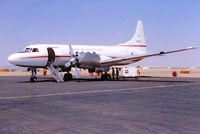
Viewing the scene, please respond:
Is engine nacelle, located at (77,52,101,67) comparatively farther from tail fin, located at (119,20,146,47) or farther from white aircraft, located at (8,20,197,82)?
tail fin, located at (119,20,146,47)

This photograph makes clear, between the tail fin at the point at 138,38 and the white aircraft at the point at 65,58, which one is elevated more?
the tail fin at the point at 138,38

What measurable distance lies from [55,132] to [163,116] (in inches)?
152

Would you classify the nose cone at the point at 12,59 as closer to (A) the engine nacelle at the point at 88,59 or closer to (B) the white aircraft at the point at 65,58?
(B) the white aircraft at the point at 65,58

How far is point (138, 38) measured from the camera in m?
43.7

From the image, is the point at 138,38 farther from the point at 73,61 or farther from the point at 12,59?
the point at 12,59

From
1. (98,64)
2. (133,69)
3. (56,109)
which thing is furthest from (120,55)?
(56,109)

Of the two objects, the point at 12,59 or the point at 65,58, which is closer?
the point at 12,59

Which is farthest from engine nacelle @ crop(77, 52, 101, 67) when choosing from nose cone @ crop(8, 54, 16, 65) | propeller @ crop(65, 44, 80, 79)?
nose cone @ crop(8, 54, 16, 65)

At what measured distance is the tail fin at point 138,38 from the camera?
42.9m

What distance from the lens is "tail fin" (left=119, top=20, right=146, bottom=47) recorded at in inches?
1688

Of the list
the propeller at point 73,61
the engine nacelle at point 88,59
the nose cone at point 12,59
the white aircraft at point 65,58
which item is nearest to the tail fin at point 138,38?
the white aircraft at point 65,58

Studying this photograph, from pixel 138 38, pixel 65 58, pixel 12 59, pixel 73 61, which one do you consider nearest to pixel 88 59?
pixel 73 61

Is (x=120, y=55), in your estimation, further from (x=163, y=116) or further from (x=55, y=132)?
(x=55, y=132)

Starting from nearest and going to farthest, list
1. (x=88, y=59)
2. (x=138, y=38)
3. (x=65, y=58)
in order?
(x=88, y=59), (x=65, y=58), (x=138, y=38)
